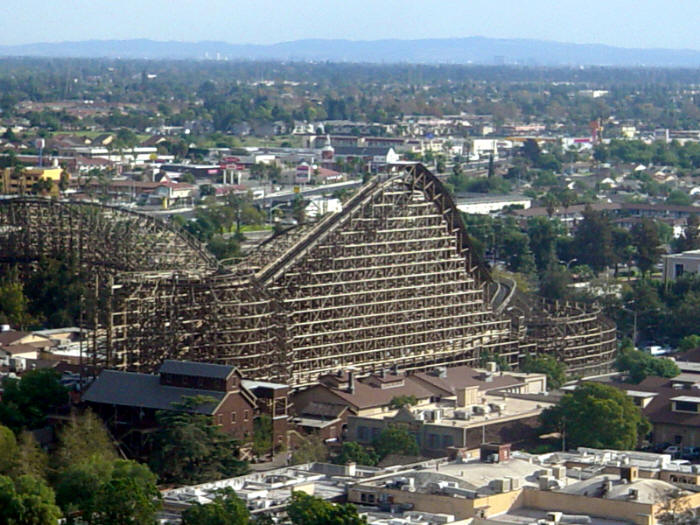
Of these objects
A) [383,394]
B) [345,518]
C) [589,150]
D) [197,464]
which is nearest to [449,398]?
[383,394]

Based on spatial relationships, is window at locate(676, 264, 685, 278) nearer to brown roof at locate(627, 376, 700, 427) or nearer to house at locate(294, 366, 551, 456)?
brown roof at locate(627, 376, 700, 427)

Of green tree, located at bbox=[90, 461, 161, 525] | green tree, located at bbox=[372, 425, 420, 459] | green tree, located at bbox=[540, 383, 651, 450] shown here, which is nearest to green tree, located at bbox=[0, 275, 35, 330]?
green tree, located at bbox=[372, 425, 420, 459]

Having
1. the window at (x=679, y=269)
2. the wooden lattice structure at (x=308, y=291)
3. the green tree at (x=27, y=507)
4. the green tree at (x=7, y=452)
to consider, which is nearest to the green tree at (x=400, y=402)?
the wooden lattice structure at (x=308, y=291)

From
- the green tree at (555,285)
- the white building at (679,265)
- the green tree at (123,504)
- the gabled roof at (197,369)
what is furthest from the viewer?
the white building at (679,265)

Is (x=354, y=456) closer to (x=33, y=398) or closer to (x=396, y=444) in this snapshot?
(x=396, y=444)

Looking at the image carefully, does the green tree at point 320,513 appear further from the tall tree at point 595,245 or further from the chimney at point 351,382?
the tall tree at point 595,245

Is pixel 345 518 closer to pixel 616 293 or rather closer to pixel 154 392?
pixel 154 392
